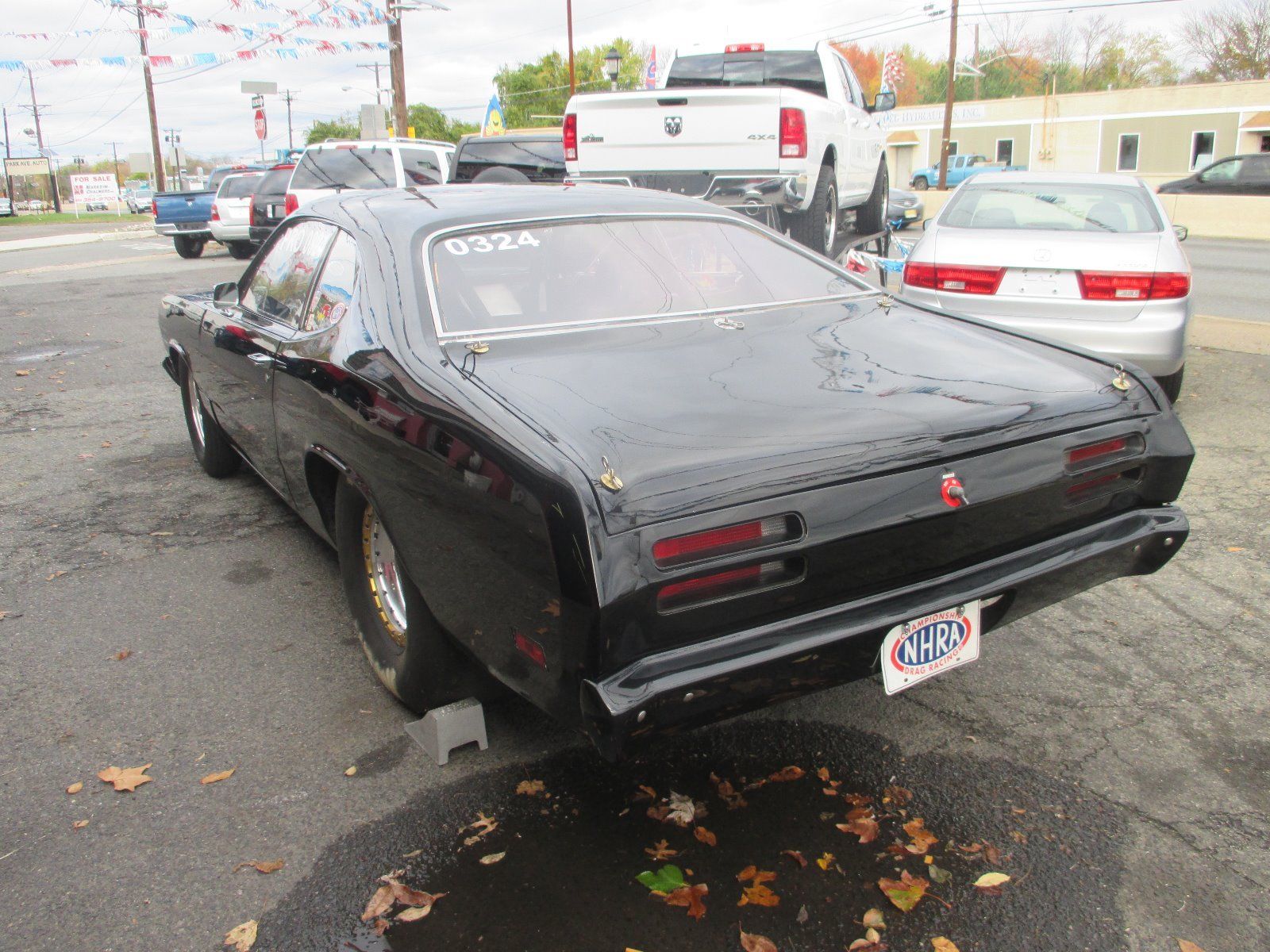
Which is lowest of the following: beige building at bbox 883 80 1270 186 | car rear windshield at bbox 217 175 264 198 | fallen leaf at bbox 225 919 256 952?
fallen leaf at bbox 225 919 256 952

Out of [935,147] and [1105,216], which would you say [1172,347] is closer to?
[1105,216]

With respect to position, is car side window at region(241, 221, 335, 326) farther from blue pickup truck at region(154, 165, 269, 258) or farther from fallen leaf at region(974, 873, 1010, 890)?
blue pickup truck at region(154, 165, 269, 258)

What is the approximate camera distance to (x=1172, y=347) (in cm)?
609

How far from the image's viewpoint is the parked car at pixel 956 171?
40.0m

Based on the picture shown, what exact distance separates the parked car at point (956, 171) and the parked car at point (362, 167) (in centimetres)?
2756

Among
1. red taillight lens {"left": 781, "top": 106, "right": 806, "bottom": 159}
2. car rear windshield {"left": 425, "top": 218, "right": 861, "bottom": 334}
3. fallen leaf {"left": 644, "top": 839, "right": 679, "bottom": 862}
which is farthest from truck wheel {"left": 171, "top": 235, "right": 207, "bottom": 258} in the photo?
fallen leaf {"left": 644, "top": 839, "right": 679, "bottom": 862}

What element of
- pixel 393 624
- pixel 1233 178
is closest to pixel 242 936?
pixel 393 624

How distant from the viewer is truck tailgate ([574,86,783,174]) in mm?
8234

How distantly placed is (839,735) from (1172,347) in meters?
4.22

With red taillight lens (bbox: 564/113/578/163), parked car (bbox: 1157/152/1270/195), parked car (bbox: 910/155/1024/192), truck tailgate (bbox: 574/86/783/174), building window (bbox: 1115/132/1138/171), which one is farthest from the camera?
building window (bbox: 1115/132/1138/171)

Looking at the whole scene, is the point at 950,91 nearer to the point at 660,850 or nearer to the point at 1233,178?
the point at 1233,178

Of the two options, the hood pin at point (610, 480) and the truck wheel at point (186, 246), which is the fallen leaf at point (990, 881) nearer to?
the hood pin at point (610, 480)

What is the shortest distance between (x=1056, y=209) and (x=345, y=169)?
37.5 feet

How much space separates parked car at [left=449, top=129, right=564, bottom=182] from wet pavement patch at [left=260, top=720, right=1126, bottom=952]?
12.4 meters
